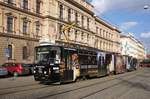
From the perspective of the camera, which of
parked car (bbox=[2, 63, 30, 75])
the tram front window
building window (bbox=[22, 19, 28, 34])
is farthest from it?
building window (bbox=[22, 19, 28, 34])

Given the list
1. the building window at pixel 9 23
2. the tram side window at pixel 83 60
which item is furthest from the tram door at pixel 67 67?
the building window at pixel 9 23

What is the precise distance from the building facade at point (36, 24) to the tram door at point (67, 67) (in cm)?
1646

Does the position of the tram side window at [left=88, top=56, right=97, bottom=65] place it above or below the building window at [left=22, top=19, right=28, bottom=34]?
below

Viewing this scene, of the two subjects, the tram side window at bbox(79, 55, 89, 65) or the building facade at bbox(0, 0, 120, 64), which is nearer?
the tram side window at bbox(79, 55, 89, 65)

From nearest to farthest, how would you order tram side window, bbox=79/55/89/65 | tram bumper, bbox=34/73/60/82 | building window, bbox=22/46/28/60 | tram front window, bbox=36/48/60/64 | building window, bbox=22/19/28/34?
tram bumper, bbox=34/73/60/82 < tram front window, bbox=36/48/60/64 < tram side window, bbox=79/55/89/65 < building window, bbox=22/46/28/60 < building window, bbox=22/19/28/34

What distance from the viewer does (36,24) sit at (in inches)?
2245

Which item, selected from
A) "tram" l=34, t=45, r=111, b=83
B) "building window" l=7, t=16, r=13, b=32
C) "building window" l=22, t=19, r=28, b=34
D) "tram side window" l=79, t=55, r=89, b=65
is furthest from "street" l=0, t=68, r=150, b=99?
"building window" l=22, t=19, r=28, b=34

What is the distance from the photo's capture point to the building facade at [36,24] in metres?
48.2

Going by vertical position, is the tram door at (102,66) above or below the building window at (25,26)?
below

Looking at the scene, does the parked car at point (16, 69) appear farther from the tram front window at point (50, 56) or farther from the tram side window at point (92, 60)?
the tram front window at point (50, 56)

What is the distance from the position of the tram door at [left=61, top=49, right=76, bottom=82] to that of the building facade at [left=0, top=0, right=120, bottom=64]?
648 inches

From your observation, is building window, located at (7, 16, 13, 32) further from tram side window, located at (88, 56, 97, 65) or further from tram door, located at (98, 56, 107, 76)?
tram side window, located at (88, 56, 97, 65)

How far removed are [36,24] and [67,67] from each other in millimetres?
33136

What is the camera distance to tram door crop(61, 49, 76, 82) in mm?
24520
